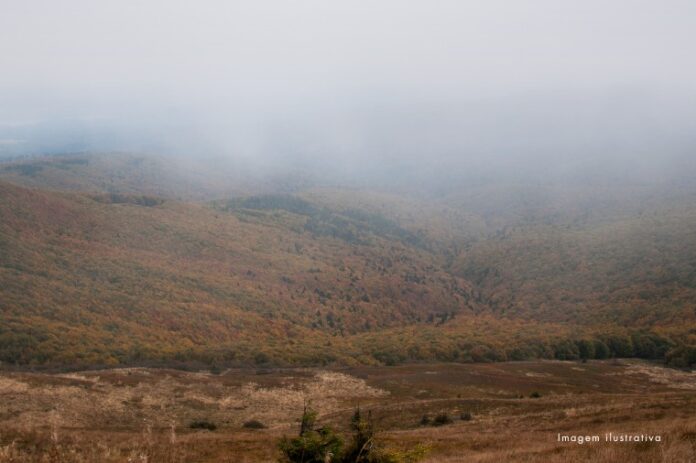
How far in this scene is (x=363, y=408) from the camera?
102 feet

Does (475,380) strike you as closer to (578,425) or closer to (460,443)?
(578,425)

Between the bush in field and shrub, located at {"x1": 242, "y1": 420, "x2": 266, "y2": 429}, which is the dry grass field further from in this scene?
the bush in field

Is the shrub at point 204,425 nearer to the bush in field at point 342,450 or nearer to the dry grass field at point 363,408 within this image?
the dry grass field at point 363,408

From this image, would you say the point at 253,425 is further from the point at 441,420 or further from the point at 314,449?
the point at 314,449

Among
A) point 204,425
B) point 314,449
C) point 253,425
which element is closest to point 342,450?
point 314,449

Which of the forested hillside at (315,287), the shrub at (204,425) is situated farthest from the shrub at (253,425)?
the forested hillside at (315,287)

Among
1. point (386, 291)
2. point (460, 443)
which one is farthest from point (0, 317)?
point (386, 291)

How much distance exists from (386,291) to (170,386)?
90.6m

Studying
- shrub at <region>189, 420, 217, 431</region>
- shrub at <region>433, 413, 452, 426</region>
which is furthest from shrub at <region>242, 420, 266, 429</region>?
shrub at <region>433, 413, 452, 426</region>

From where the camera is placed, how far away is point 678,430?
13.2 metres

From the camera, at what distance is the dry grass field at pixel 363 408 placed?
14750 mm

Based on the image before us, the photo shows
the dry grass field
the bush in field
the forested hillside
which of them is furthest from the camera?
the forested hillside

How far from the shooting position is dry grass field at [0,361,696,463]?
581 inches

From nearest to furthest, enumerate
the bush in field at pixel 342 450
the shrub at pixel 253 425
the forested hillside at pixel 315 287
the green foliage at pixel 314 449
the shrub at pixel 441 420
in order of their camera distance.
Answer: the bush in field at pixel 342 450
the green foliage at pixel 314 449
the shrub at pixel 441 420
the shrub at pixel 253 425
the forested hillside at pixel 315 287
